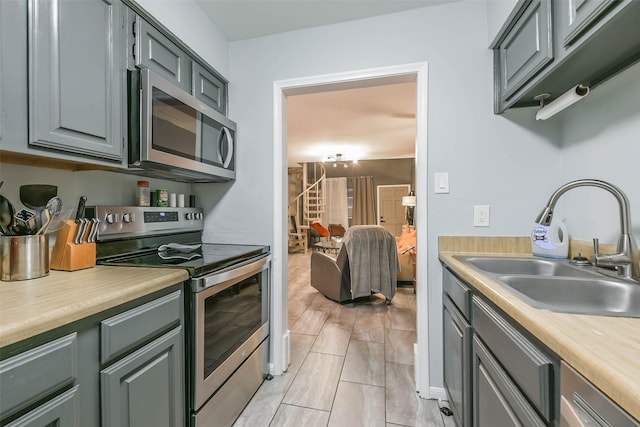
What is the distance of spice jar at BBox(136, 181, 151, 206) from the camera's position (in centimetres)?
159

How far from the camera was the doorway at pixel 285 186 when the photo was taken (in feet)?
5.54

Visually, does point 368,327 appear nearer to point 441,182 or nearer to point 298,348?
point 298,348

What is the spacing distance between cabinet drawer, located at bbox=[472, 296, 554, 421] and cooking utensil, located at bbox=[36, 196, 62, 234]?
5.28ft

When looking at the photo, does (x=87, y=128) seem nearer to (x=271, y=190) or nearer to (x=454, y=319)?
(x=271, y=190)

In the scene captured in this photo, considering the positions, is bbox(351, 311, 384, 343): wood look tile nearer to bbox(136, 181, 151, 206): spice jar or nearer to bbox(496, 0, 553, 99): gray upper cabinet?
bbox(136, 181, 151, 206): spice jar

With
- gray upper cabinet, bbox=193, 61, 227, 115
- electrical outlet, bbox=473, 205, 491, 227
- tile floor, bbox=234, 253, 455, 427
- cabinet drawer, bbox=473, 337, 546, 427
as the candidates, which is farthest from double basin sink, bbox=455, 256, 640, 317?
gray upper cabinet, bbox=193, 61, 227, 115

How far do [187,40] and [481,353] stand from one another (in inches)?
81.5

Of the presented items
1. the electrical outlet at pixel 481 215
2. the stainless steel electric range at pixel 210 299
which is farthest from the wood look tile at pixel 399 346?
the electrical outlet at pixel 481 215

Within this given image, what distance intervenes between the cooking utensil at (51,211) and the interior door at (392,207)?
274 inches

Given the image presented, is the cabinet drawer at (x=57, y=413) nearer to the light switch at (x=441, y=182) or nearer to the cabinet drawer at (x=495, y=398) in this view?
the cabinet drawer at (x=495, y=398)

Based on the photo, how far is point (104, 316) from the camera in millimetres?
823

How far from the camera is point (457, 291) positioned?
129 centimetres

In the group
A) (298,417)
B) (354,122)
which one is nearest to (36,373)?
(298,417)

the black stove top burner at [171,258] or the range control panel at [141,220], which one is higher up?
the range control panel at [141,220]
